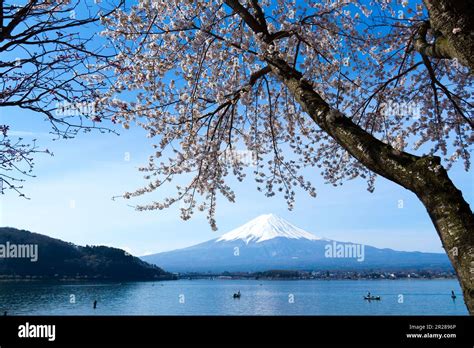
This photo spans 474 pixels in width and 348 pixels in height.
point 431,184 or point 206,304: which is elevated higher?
point 431,184

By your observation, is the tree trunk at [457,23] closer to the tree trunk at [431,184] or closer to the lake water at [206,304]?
the tree trunk at [431,184]

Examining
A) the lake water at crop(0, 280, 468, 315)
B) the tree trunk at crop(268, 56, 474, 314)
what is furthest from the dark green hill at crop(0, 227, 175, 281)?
the tree trunk at crop(268, 56, 474, 314)

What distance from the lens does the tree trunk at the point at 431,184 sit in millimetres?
2639

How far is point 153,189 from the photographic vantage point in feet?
19.8

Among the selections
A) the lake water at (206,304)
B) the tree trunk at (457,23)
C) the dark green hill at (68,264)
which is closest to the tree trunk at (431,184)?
the tree trunk at (457,23)

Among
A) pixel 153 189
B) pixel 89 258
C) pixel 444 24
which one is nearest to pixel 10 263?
pixel 89 258

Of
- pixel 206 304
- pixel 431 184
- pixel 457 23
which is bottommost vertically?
pixel 206 304

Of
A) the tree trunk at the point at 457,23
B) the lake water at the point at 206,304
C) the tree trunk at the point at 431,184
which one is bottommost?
the lake water at the point at 206,304

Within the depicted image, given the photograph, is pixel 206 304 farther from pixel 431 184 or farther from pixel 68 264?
pixel 431 184

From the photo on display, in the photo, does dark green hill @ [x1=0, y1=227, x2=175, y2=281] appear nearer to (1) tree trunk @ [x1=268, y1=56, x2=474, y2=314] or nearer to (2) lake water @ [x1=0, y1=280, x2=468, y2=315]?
(2) lake water @ [x1=0, y1=280, x2=468, y2=315]

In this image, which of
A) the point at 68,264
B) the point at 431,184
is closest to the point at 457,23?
the point at 431,184

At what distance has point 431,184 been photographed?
282 centimetres
